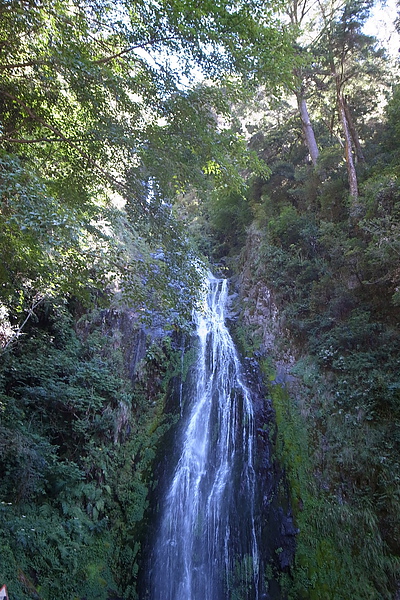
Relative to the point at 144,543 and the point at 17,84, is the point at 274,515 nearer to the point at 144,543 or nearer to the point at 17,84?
the point at 144,543

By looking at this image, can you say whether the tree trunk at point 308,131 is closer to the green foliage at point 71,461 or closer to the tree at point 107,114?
the tree at point 107,114

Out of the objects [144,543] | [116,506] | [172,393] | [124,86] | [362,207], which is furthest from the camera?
[172,393]

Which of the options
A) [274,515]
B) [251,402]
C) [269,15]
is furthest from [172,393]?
[269,15]

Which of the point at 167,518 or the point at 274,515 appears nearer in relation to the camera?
the point at 274,515

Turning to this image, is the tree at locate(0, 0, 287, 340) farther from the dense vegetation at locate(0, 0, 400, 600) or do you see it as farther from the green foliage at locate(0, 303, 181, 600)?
the green foliage at locate(0, 303, 181, 600)

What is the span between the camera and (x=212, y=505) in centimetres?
816

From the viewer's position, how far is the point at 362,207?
9805 millimetres

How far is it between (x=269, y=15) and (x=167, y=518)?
1032 centimetres

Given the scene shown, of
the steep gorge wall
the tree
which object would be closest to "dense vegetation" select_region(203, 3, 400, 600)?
the steep gorge wall

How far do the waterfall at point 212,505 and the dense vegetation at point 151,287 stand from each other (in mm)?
727

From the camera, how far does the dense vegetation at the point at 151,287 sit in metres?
5.02

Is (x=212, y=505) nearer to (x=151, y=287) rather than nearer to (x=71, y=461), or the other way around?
(x=71, y=461)

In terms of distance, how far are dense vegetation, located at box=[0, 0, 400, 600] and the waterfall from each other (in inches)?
28.6

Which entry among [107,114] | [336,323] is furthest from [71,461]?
[336,323]
